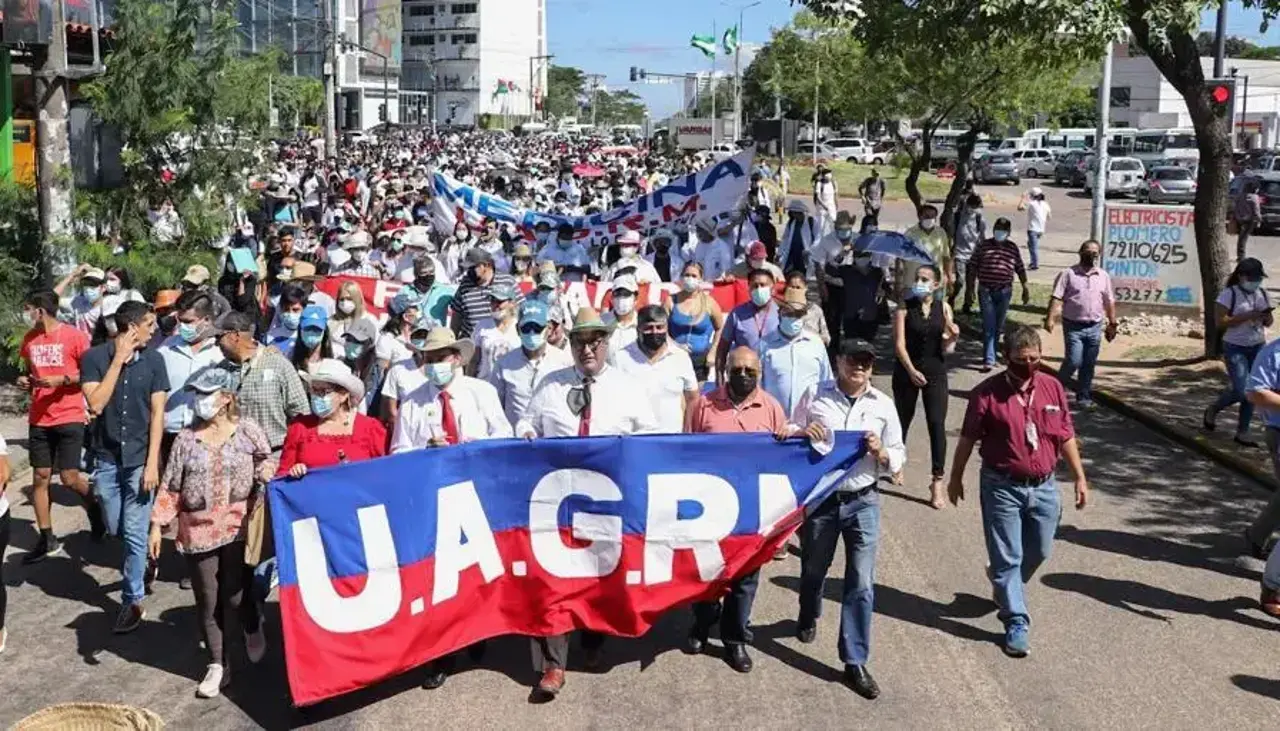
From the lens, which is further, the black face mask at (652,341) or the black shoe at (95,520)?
the black shoe at (95,520)

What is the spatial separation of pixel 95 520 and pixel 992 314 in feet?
31.4

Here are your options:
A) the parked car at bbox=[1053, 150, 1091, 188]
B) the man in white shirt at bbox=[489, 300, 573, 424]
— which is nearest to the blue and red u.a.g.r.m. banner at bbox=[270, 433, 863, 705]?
the man in white shirt at bbox=[489, 300, 573, 424]

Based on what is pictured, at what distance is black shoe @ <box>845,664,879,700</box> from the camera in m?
6.35

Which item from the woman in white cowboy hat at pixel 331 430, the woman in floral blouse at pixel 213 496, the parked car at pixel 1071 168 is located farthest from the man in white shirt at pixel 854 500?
the parked car at pixel 1071 168

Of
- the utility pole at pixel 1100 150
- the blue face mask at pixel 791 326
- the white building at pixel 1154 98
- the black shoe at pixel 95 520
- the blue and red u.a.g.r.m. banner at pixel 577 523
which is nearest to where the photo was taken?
the blue and red u.a.g.r.m. banner at pixel 577 523

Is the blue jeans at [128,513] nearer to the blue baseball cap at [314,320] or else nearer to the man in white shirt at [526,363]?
the blue baseball cap at [314,320]

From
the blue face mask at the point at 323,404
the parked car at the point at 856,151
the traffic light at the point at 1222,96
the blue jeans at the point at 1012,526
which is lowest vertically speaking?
the blue jeans at the point at 1012,526

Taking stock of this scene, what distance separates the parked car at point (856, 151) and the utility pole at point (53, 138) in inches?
2172

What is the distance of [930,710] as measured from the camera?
20.3ft

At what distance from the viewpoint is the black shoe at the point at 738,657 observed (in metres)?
A: 6.69

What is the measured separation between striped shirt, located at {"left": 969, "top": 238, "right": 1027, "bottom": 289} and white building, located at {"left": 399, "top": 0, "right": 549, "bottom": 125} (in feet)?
524

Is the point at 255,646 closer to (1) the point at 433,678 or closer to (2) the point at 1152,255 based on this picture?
(1) the point at 433,678

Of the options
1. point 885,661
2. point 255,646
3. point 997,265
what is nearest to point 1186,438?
point 997,265

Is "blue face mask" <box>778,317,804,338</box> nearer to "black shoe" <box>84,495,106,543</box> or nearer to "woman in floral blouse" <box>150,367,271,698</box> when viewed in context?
"woman in floral blouse" <box>150,367,271,698</box>
